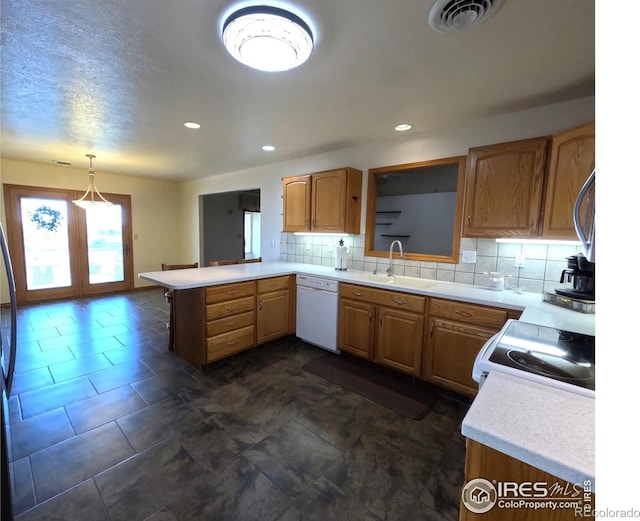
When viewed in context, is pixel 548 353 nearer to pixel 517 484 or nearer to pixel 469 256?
pixel 517 484

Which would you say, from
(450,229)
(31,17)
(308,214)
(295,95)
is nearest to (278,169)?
(308,214)

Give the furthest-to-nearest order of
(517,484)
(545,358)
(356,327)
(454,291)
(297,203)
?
(297,203), (356,327), (454,291), (545,358), (517,484)

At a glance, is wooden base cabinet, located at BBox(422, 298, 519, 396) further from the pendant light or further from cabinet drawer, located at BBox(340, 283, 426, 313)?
the pendant light

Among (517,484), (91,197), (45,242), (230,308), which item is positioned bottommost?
(230,308)

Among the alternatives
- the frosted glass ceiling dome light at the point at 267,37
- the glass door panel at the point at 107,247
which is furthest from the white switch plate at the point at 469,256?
the glass door panel at the point at 107,247

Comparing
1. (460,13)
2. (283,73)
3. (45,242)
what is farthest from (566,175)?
(45,242)

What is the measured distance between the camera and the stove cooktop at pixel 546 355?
0.96 m

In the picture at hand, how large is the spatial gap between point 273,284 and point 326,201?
118 centimetres

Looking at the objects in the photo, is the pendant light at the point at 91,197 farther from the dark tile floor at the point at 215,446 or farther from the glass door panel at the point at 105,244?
the dark tile floor at the point at 215,446

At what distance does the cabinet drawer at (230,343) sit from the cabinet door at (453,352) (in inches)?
70.6

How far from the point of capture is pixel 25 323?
12.4 ft

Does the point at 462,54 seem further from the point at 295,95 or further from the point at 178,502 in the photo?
the point at 178,502

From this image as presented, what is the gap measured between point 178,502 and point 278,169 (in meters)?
3.89

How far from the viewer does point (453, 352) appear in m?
2.32
